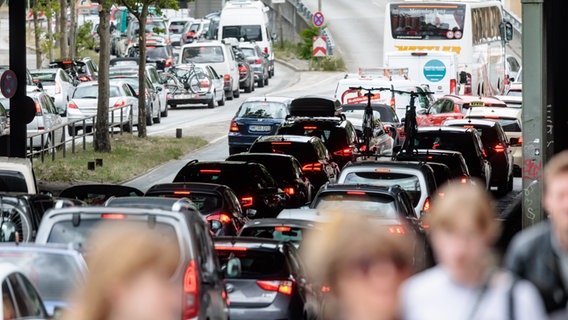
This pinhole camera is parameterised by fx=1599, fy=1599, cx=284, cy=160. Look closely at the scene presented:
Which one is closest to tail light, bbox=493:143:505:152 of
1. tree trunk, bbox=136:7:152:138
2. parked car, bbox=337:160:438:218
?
parked car, bbox=337:160:438:218

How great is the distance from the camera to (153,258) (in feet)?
15.7

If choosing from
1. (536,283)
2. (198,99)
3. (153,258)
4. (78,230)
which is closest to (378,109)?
(198,99)

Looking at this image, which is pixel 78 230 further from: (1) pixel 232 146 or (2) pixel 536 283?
(1) pixel 232 146

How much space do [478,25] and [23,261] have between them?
45.6 metres

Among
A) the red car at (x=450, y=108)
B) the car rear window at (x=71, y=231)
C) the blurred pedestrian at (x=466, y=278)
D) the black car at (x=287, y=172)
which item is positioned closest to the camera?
the blurred pedestrian at (x=466, y=278)

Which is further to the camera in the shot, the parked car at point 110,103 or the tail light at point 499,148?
the parked car at point 110,103

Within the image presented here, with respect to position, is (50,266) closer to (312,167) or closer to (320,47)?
(312,167)

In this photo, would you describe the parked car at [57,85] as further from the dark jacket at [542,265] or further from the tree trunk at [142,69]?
the dark jacket at [542,265]

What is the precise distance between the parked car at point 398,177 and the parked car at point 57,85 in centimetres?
2513

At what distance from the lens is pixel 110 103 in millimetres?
43000

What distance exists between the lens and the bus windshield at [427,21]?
5362 cm

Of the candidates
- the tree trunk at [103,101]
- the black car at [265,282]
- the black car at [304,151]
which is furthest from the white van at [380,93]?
the black car at [265,282]

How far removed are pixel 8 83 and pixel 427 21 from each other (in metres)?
28.8

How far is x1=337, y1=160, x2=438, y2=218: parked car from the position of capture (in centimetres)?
2228
